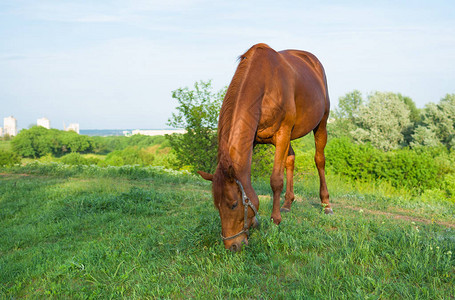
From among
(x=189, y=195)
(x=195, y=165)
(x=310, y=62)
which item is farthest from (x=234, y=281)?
(x=195, y=165)

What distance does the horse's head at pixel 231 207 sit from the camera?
312 centimetres

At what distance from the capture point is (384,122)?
29.5 meters

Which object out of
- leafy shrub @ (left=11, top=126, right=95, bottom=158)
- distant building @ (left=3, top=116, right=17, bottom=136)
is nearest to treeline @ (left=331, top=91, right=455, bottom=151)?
leafy shrub @ (left=11, top=126, right=95, bottom=158)

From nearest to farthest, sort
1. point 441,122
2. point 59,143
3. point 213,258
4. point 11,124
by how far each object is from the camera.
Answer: point 213,258
point 441,122
point 59,143
point 11,124

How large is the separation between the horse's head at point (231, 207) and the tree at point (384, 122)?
29061 mm

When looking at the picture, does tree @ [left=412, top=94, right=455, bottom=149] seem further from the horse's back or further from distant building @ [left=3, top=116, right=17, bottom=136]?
distant building @ [left=3, top=116, right=17, bottom=136]

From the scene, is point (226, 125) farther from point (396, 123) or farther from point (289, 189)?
A: point (396, 123)

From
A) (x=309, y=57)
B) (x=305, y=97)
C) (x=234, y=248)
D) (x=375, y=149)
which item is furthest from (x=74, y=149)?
(x=234, y=248)

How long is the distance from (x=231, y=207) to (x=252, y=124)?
930 mm

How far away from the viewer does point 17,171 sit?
37.6 feet

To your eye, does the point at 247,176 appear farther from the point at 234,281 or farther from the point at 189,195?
the point at 189,195

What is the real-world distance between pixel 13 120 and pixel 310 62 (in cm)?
9547

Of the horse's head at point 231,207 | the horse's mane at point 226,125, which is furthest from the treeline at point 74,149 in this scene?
the horse's head at point 231,207

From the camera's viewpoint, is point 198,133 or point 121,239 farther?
point 198,133
